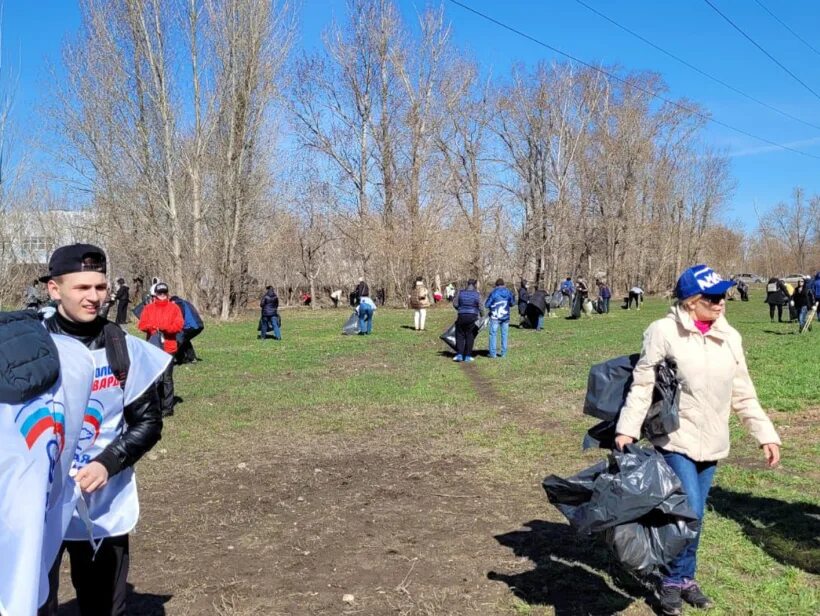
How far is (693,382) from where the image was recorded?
3703 millimetres

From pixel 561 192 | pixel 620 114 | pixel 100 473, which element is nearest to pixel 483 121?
pixel 561 192

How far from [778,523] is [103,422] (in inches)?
186

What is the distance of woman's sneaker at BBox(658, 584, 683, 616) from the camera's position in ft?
12.3

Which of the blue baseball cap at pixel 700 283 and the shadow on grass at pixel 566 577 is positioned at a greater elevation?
the blue baseball cap at pixel 700 283

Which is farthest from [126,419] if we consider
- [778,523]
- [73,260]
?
[778,523]

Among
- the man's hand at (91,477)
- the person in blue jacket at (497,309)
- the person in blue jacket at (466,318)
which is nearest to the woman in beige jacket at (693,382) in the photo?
the man's hand at (91,477)

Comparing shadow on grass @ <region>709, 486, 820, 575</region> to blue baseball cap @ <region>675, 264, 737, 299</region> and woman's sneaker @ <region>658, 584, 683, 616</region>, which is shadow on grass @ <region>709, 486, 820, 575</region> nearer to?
woman's sneaker @ <region>658, 584, 683, 616</region>

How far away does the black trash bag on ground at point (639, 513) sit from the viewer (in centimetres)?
327

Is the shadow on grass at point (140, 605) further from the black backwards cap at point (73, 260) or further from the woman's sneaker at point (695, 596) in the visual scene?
the woman's sneaker at point (695, 596)

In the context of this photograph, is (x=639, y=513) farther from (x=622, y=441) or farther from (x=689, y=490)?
(x=689, y=490)

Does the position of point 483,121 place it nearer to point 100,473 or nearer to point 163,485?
point 163,485

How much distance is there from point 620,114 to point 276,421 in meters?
47.2

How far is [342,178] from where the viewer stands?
42156 mm

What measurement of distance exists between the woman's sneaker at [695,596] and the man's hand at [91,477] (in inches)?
119
